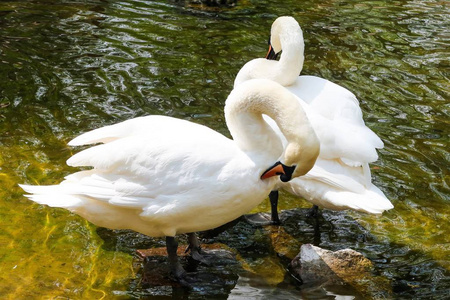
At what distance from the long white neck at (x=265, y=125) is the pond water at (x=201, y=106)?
100cm

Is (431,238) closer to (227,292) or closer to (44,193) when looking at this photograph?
(227,292)

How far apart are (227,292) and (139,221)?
0.80m

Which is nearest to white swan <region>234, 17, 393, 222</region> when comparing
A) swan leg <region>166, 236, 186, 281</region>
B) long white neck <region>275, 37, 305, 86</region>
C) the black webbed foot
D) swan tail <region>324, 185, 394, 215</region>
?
swan tail <region>324, 185, 394, 215</region>

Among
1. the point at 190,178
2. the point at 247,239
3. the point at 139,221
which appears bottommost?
the point at 247,239

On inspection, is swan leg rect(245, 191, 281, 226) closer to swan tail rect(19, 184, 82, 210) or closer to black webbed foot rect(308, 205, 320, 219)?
black webbed foot rect(308, 205, 320, 219)

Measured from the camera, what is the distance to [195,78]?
8.48 meters

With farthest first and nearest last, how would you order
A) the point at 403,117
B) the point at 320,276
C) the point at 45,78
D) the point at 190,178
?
1. the point at 45,78
2. the point at 403,117
3. the point at 320,276
4. the point at 190,178

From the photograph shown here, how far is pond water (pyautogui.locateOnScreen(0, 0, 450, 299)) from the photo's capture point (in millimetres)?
4910

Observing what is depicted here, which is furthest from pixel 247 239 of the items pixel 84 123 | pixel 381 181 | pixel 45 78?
pixel 45 78

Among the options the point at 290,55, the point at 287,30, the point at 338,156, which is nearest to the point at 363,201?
the point at 338,156

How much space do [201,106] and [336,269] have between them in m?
3.31

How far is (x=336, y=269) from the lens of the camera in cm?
491

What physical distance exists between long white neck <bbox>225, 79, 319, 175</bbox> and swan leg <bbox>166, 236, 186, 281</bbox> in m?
0.86

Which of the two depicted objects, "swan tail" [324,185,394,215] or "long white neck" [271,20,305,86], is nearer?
"swan tail" [324,185,394,215]
